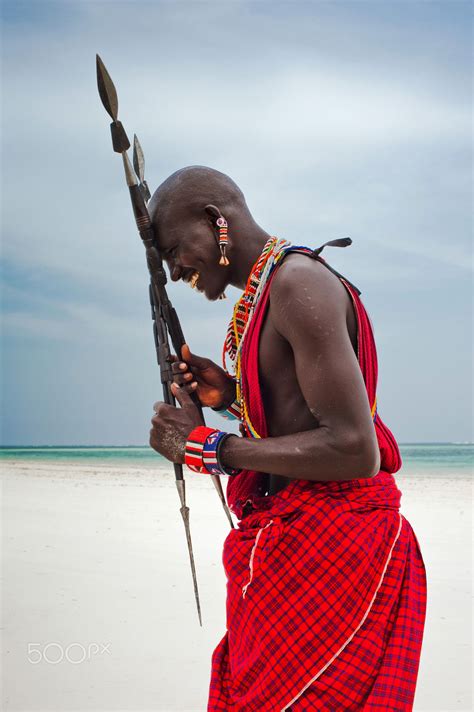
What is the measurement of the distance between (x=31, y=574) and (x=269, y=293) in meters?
6.31

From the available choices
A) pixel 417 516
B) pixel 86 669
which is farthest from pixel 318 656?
pixel 417 516

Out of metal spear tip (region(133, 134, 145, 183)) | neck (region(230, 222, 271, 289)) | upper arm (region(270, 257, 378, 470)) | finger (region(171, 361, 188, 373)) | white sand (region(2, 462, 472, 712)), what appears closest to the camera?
upper arm (region(270, 257, 378, 470))

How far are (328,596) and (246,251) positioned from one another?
4.06 feet

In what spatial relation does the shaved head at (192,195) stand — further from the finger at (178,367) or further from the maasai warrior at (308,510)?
Result: the finger at (178,367)

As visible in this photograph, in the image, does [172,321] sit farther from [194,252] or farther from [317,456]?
[317,456]

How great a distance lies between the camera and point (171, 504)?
47.6 feet

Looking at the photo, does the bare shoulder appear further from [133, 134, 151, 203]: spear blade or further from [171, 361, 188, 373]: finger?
[133, 134, 151, 203]: spear blade

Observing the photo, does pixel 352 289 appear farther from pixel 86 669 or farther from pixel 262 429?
pixel 86 669

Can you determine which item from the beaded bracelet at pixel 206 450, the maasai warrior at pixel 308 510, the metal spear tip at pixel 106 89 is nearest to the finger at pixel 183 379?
the maasai warrior at pixel 308 510

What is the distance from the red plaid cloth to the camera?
7.39 ft

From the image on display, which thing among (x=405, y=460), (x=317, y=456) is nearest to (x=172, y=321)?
(x=317, y=456)

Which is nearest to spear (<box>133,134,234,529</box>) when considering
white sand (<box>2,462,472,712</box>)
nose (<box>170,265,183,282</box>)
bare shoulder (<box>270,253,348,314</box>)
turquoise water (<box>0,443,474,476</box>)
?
nose (<box>170,265,183,282</box>)

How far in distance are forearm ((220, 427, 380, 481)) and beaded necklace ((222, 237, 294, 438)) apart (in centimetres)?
25

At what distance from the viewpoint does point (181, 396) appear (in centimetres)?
255
